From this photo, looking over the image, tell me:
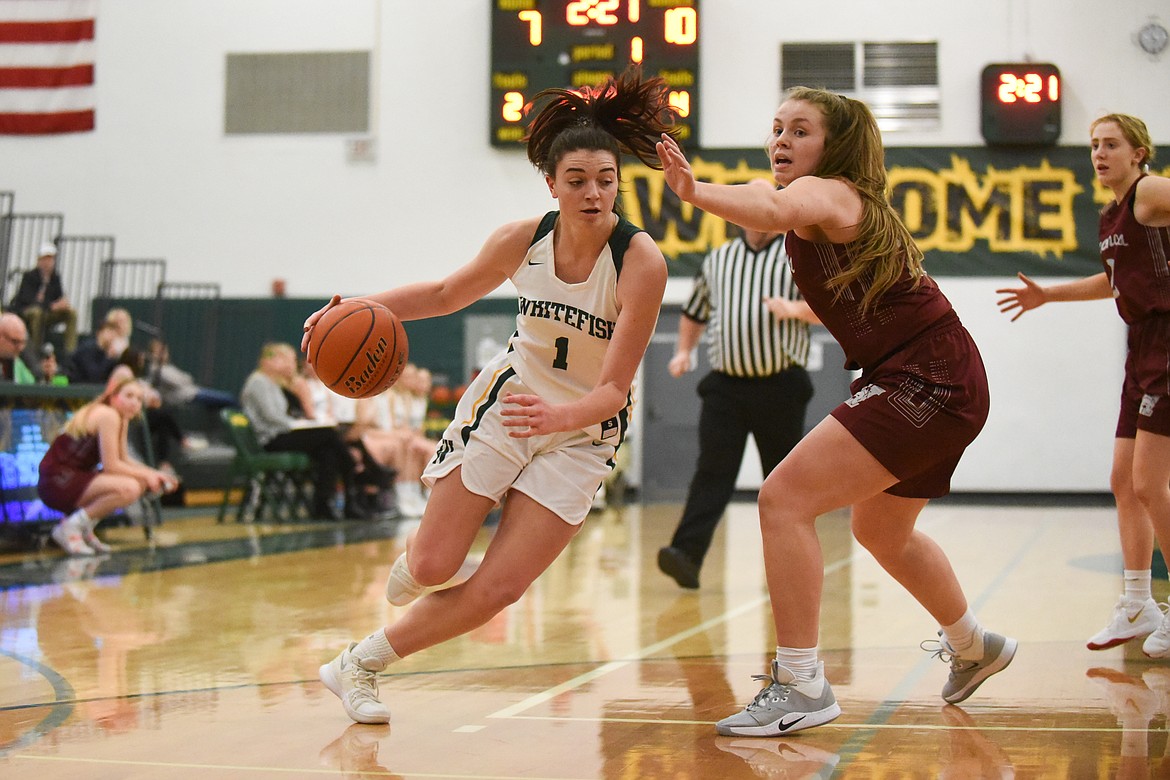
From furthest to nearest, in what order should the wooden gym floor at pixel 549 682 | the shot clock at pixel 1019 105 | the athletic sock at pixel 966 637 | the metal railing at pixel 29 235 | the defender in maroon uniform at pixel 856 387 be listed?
the metal railing at pixel 29 235 < the shot clock at pixel 1019 105 < the athletic sock at pixel 966 637 < the defender in maroon uniform at pixel 856 387 < the wooden gym floor at pixel 549 682

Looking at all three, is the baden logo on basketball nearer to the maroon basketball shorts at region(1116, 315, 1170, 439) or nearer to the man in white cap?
the maroon basketball shorts at region(1116, 315, 1170, 439)

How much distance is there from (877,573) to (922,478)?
3728mm

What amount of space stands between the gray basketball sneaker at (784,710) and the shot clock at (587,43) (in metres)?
9.45

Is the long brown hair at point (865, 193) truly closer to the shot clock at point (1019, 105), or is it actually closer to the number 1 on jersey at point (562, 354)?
the number 1 on jersey at point (562, 354)

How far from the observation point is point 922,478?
2992 mm

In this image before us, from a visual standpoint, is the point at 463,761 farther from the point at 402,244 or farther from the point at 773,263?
the point at 402,244

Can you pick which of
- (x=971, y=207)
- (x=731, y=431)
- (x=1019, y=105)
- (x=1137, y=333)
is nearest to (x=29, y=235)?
(x=971, y=207)

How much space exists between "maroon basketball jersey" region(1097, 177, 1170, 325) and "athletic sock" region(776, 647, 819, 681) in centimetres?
170

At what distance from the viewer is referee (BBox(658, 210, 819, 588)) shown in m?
5.54

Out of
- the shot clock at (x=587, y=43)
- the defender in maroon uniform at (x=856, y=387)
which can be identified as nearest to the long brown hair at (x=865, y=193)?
the defender in maroon uniform at (x=856, y=387)

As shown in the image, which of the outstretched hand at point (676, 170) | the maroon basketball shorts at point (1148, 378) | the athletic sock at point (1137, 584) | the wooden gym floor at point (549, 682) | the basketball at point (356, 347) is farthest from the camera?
the athletic sock at point (1137, 584)

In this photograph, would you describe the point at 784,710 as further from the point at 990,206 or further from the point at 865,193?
the point at 990,206

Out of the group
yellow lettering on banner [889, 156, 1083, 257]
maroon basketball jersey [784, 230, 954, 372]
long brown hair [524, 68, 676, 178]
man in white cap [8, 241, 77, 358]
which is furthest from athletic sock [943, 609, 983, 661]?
yellow lettering on banner [889, 156, 1083, 257]

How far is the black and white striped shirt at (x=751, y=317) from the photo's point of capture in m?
5.53
